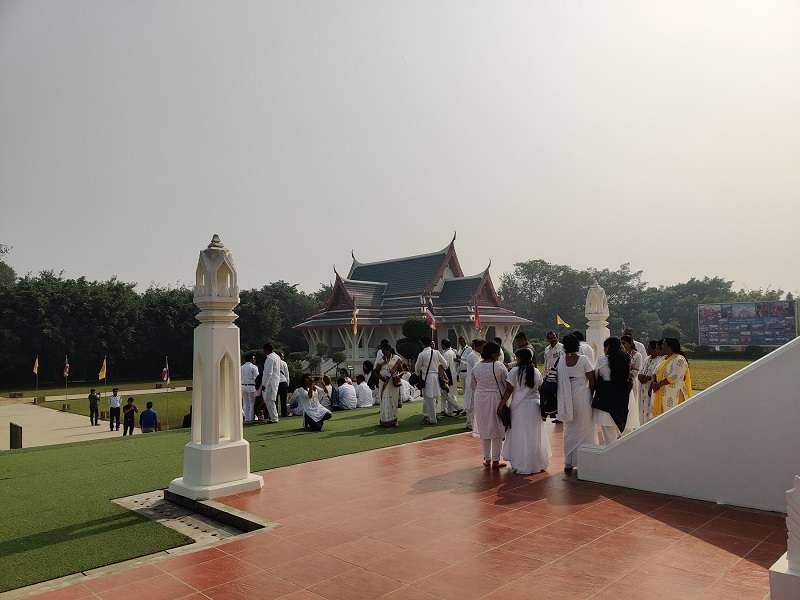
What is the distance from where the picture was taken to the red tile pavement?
3.60m

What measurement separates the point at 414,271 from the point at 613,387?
31455 mm

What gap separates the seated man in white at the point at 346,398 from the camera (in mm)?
14133

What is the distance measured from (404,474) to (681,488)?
2.89 m

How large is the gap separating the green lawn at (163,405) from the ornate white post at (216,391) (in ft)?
45.0

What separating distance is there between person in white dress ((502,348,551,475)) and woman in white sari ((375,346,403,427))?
149 inches

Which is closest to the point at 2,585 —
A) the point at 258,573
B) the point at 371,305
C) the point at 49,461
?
the point at 258,573

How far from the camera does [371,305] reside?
36.4 m

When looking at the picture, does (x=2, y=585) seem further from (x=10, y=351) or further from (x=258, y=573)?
(x=10, y=351)

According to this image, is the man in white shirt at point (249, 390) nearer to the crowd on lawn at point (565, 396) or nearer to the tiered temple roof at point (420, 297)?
the crowd on lawn at point (565, 396)

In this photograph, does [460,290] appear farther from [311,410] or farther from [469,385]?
[311,410]

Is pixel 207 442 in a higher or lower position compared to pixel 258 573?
higher

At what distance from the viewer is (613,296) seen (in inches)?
2482

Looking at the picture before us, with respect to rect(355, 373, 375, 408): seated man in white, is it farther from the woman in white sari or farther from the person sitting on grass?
the person sitting on grass

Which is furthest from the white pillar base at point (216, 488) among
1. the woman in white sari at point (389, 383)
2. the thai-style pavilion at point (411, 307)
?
the thai-style pavilion at point (411, 307)
